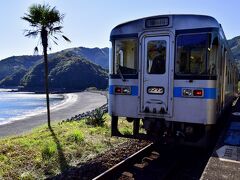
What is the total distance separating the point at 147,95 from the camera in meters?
→ 7.95

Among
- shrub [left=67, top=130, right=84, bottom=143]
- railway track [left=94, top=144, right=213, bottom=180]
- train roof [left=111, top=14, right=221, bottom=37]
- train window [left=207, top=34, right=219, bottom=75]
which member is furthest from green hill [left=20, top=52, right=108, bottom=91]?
train window [left=207, top=34, right=219, bottom=75]

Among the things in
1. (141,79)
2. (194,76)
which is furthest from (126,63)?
(194,76)

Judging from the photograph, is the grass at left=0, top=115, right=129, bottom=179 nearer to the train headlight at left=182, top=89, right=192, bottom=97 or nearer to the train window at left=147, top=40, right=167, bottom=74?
the train window at left=147, top=40, right=167, bottom=74

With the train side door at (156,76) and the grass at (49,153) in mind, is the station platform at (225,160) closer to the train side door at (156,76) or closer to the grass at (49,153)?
the train side door at (156,76)

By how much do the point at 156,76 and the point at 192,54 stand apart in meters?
1.05

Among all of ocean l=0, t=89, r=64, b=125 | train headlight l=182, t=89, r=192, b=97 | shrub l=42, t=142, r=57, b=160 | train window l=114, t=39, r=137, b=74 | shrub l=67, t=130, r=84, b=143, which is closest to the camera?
train headlight l=182, t=89, r=192, b=97

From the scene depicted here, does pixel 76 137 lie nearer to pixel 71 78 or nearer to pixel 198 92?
pixel 198 92

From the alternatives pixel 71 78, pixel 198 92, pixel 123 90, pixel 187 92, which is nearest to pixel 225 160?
pixel 198 92

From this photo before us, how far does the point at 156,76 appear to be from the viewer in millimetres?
7812

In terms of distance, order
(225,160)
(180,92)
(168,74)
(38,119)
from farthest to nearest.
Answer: (38,119) → (168,74) → (180,92) → (225,160)

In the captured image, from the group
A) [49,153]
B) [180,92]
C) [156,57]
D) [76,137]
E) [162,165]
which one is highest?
[156,57]

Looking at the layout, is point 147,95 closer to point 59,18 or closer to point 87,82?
point 59,18

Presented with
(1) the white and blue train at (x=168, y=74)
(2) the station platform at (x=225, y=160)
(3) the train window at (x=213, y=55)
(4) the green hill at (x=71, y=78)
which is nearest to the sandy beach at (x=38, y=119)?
(1) the white and blue train at (x=168, y=74)

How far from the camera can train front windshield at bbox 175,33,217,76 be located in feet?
23.6
